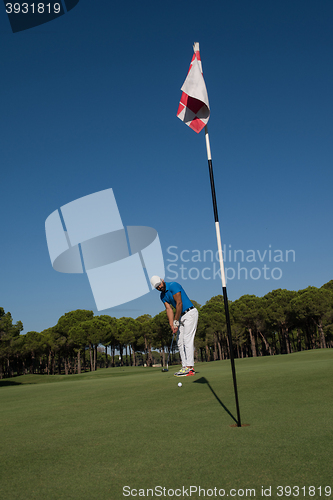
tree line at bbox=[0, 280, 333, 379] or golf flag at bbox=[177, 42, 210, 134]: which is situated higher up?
golf flag at bbox=[177, 42, 210, 134]

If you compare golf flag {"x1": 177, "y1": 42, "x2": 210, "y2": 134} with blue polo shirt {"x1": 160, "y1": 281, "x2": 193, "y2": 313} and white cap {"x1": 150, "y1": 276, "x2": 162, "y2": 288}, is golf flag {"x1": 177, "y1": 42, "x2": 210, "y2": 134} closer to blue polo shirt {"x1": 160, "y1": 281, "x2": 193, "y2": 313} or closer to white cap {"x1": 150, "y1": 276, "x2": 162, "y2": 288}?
white cap {"x1": 150, "y1": 276, "x2": 162, "y2": 288}

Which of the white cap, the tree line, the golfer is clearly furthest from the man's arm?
the tree line

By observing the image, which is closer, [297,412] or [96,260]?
[297,412]

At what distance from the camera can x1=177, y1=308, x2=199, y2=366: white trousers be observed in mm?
9078

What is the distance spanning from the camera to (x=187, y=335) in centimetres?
913

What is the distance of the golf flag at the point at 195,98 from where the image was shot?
252 inches

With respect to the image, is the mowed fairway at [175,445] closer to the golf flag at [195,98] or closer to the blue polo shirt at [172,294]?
the blue polo shirt at [172,294]

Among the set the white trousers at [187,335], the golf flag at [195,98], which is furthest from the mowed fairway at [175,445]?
the golf flag at [195,98]

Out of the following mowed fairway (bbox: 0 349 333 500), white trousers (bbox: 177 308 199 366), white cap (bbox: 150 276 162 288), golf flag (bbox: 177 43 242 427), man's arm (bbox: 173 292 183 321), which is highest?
golf flag (bbox: 177 43 242 427)

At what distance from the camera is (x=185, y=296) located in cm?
926

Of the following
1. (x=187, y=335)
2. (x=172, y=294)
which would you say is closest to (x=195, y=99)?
(x=172, y=294)

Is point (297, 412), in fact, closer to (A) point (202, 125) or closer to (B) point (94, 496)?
(B) point (94, 496)

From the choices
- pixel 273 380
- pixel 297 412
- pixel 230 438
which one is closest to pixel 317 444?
pixel 230 438

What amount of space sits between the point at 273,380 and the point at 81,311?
2499 inches
